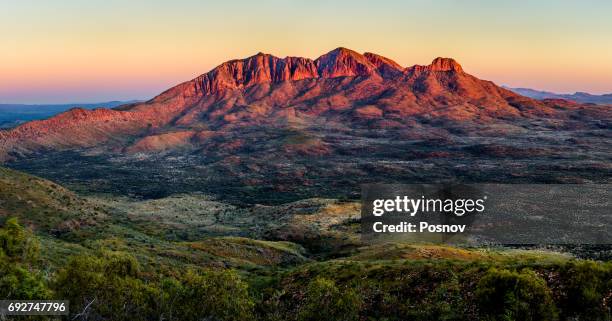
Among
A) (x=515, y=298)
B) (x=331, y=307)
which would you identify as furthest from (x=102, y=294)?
(x=515, y=298)

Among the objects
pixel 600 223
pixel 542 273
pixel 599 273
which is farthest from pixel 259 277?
pixel 600 223

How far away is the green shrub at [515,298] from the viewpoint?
23.0 meters

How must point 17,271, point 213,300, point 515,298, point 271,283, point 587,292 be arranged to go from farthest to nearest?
point 271,283 < point 213,300 < point 587,292 < point 17,271 < point 515,298

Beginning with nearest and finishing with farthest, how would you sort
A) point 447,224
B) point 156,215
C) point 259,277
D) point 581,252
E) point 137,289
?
1. point 137,289
2. point 259,277
3. point 581,252
4. point 447,224
5. point 156,215

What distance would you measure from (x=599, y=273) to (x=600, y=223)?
274ft

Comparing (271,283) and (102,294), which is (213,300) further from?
(271,283)

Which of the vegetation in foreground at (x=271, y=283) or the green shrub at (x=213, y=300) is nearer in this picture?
the vegetation in foreground at (x=271, y=283)

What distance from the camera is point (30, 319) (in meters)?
21.0

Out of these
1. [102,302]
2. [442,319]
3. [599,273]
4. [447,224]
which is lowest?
[447,224]

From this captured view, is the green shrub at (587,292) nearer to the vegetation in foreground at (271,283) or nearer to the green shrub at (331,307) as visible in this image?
the vegetation in foreground at (271,283)

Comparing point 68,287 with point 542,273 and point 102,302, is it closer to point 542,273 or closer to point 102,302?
point 102,302

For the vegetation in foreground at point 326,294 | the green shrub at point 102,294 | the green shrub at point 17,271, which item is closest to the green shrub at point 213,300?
the vegetation in foreground at point 326,294

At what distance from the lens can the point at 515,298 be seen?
23.4 meters

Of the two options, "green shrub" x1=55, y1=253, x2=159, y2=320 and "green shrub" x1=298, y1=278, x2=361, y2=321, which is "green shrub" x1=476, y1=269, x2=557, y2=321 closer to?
"green shrub" x1=298, y1=278, x2=361, y2=321
